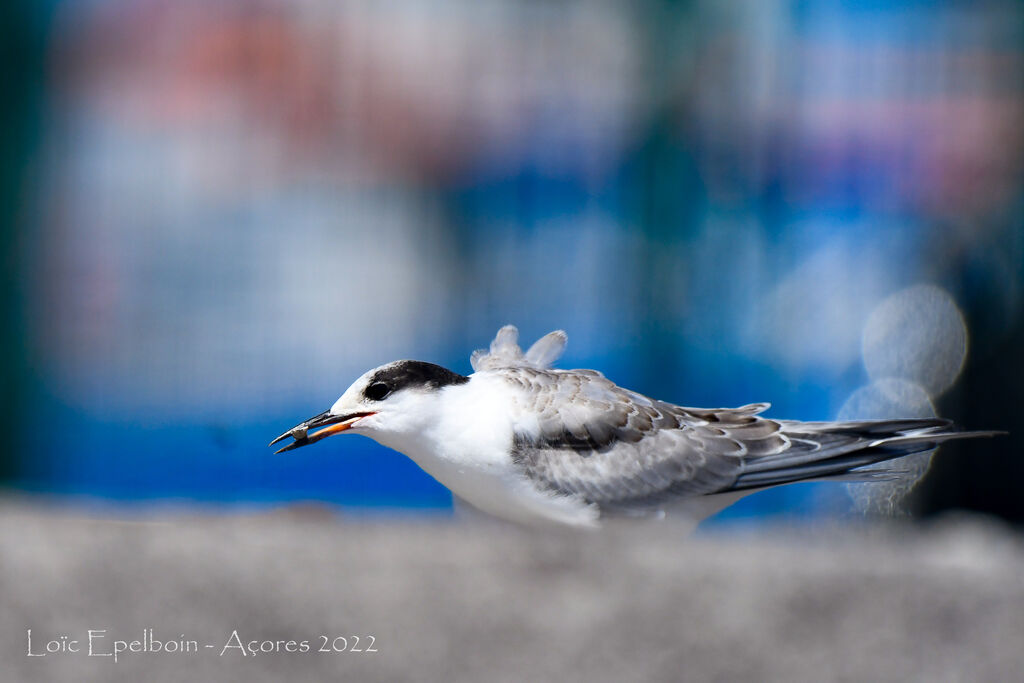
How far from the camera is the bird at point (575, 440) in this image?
4.93 feet

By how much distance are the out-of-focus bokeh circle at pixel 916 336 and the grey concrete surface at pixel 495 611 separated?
3.40 meters

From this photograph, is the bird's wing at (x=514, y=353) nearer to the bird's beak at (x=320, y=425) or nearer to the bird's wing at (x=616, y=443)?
the bird's wing at (x=616, y=443)

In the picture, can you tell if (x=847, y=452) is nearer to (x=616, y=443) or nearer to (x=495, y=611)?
(x=616, y=443)

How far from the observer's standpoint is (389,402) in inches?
58.6

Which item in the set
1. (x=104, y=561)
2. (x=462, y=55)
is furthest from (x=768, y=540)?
(x=462, y=55)

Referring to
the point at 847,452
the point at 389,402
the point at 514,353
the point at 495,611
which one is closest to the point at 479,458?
the point at 389,402

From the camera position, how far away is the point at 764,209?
426 centimetres

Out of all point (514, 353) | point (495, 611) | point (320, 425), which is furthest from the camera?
point (514, 353)

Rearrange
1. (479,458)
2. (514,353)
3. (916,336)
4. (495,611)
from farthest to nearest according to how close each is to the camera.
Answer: (916,336) → (514,353) → (479,458) → (495,611)

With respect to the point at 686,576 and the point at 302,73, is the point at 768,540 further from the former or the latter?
the point at 302,73

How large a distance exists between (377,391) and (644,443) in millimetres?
571

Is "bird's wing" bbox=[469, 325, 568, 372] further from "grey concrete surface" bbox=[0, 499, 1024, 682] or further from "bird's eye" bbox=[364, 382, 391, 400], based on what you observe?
"grey concrete surface" bbox=[0, 499, 1024, 682]

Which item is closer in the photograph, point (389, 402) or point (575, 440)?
point (389, 402)

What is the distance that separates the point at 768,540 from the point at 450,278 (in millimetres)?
3180
